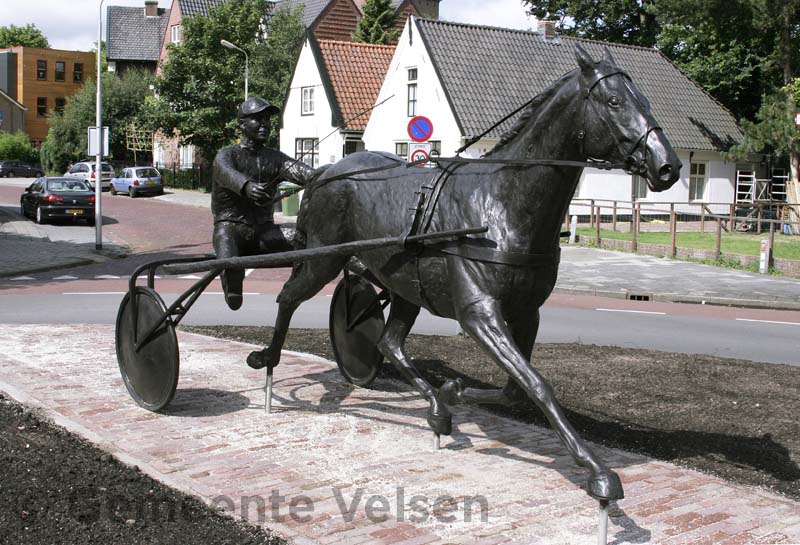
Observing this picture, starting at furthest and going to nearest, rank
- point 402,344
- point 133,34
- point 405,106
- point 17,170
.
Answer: point 133,34, point 17,170, point 405,106, point 402,344

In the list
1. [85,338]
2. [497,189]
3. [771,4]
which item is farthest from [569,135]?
[771,4]

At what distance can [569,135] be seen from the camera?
18.2 ft

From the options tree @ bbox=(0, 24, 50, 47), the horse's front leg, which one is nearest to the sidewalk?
the horse's front leg

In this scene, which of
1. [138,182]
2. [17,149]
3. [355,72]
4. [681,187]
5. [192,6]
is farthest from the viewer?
[17,149]

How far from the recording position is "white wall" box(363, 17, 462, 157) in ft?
121

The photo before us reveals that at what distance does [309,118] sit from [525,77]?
11.6m

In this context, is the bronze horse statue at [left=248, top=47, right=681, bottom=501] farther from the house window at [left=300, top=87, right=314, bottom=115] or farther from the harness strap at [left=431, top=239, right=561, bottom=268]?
the house window at [left=300, top=87, right=314, bottom=115]

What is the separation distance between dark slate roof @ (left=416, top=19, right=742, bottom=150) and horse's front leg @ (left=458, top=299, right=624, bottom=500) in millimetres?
28062

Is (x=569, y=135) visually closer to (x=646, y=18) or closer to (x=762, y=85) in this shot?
(x=762, y=85)

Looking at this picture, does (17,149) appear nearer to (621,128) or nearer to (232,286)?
(232,286)

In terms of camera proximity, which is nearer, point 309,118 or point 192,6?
point 309,118

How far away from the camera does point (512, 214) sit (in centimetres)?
582

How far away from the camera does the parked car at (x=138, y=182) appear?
49.9 meters

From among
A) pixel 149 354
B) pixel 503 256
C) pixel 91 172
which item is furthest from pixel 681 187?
pixel 503 256
